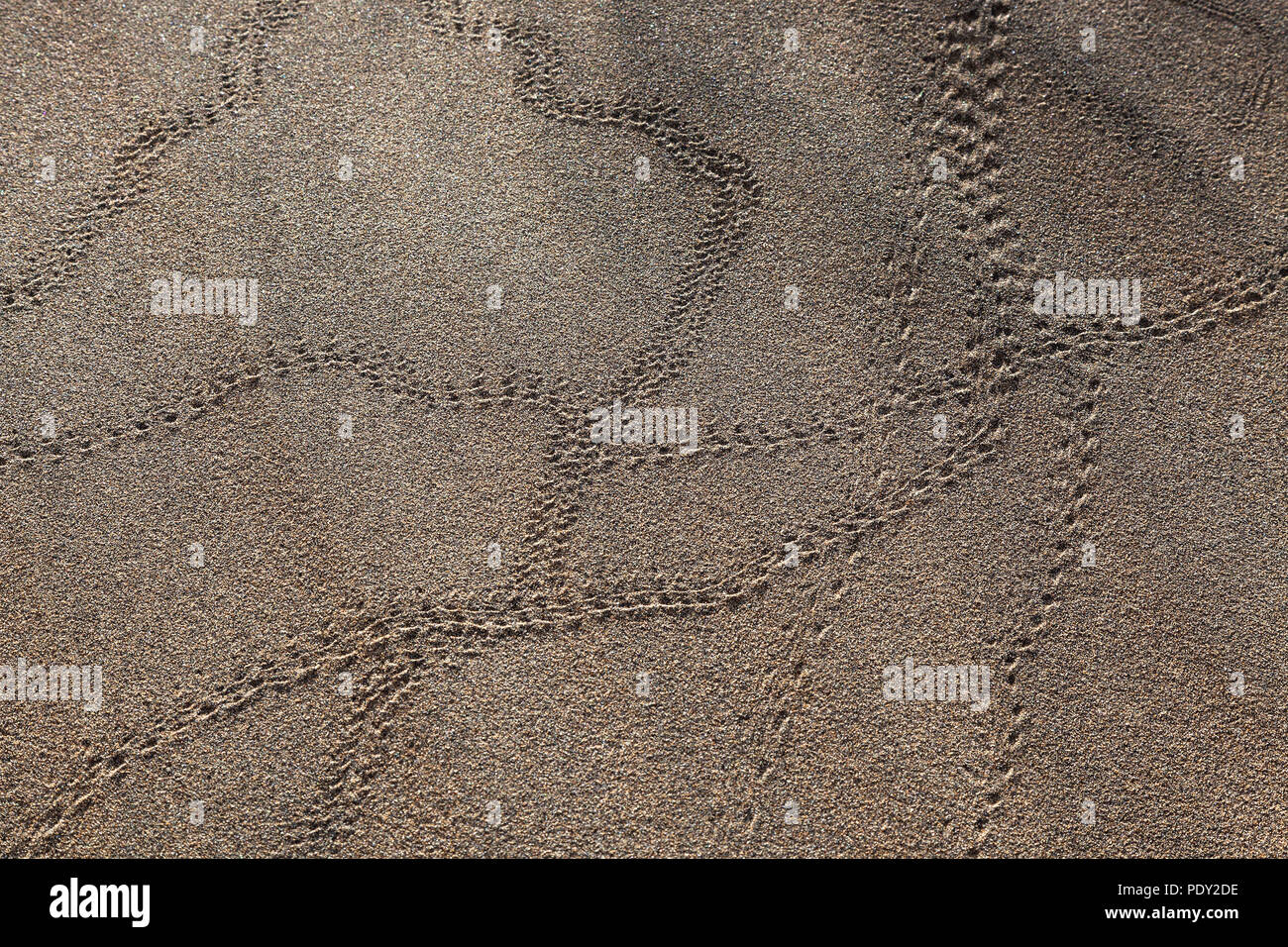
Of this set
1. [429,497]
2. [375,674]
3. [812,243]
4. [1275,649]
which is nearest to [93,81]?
[429,497]

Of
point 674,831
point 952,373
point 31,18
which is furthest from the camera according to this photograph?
point 31,18

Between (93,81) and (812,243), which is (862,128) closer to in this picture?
(812,243)

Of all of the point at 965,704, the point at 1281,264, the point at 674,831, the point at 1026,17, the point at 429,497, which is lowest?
the point at 674,831

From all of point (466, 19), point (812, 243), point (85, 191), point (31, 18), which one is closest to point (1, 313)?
point (85, 191)

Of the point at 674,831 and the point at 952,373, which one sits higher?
the point at 952,373

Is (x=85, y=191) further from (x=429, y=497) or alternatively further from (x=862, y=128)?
(x=862, y=128)

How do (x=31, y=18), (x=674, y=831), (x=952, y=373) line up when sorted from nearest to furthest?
(x=674, y=831) < (x=952, y=373) < (x=31, y=18)

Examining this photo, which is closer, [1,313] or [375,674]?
[375,674]
